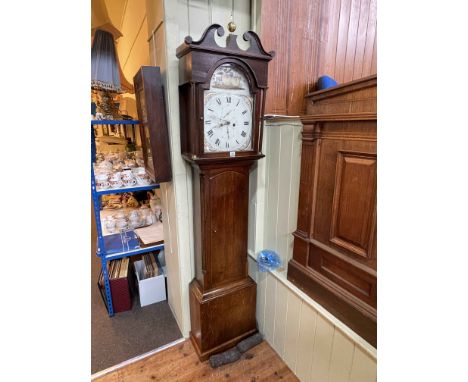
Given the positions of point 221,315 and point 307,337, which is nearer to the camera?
point 307,337

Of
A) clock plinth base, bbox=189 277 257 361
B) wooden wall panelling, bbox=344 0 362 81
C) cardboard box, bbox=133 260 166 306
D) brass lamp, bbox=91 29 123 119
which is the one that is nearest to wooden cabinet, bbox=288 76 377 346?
clock plinth base, bbox=189 277 257 361

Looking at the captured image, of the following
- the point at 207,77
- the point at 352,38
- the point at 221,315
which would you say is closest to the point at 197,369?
the point at 221,315

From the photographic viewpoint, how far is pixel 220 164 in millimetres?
1237

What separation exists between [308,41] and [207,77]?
80 centimetres

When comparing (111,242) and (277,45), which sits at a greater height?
(277,45)

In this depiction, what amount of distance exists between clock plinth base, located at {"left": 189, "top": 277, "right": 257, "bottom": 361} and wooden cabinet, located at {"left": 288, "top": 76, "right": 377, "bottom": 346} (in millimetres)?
397

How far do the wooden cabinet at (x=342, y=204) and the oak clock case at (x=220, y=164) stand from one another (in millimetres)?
297

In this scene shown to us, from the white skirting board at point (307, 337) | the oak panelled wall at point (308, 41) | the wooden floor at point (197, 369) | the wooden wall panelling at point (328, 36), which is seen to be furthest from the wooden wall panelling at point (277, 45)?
the wooden floor at point (197, 369)

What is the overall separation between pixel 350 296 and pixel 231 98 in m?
1.03

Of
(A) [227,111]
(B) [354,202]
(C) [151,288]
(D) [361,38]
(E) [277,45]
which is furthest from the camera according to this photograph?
(C) [151,288]

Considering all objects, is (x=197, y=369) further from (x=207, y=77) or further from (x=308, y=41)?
(x=308, y=41)

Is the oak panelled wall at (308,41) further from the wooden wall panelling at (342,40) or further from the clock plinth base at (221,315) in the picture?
the clock plinth base at (221,315)
